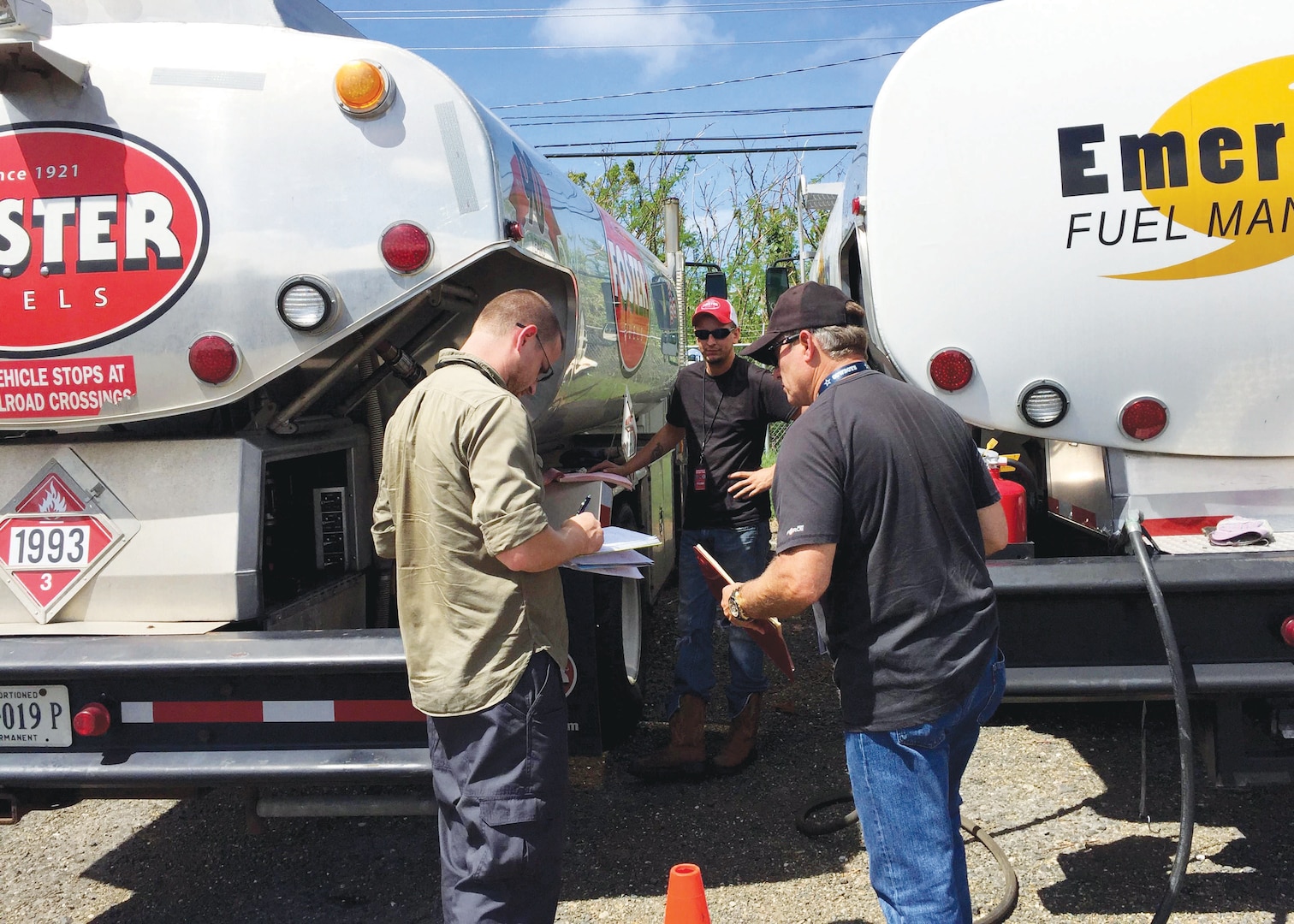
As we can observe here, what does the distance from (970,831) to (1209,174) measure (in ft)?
7.28

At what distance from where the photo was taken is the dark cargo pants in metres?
2.44

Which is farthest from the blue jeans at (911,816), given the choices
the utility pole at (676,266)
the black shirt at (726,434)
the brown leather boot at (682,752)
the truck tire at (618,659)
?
the utility pole at (676,266)

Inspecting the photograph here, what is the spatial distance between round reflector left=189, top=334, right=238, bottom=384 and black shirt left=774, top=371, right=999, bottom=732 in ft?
5.40

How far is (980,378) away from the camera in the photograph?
312cm

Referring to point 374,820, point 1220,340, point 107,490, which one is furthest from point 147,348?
point 1220,340

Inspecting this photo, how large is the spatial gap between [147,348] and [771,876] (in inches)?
102

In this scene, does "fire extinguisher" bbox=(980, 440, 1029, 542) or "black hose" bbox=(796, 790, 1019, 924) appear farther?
"fire extinguisher" bbox=(980, 440, 1029, 542)

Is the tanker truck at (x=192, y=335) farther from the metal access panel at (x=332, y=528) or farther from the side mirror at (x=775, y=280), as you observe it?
the side mirror at (x=775, y=280)

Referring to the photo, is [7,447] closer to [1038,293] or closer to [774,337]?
[774,337]

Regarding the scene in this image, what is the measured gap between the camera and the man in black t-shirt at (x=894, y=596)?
7.51 feet

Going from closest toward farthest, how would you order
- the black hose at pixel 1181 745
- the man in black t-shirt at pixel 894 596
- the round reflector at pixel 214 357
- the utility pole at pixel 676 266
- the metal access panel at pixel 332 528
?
1. the man in black t-shirt at pixel 894 596
2. the black hose at pixel 1181 745
3. the round reflector at pixel 214 357
4. the metal access panel at pixel 332 528
5. the utility pole at pixel 676 266

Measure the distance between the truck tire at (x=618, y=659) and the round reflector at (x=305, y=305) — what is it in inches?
50.5

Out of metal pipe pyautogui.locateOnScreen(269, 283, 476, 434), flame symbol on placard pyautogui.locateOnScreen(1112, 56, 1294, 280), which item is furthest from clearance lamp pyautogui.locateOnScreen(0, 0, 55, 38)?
flame symbol on placard pyautogui.locateOnScreen(1112, 56, 1294, 280)

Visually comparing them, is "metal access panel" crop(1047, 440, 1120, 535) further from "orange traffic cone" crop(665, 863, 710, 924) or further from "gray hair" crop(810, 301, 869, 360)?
"orange traffic cone" crop(665, 863, 710, 924)
